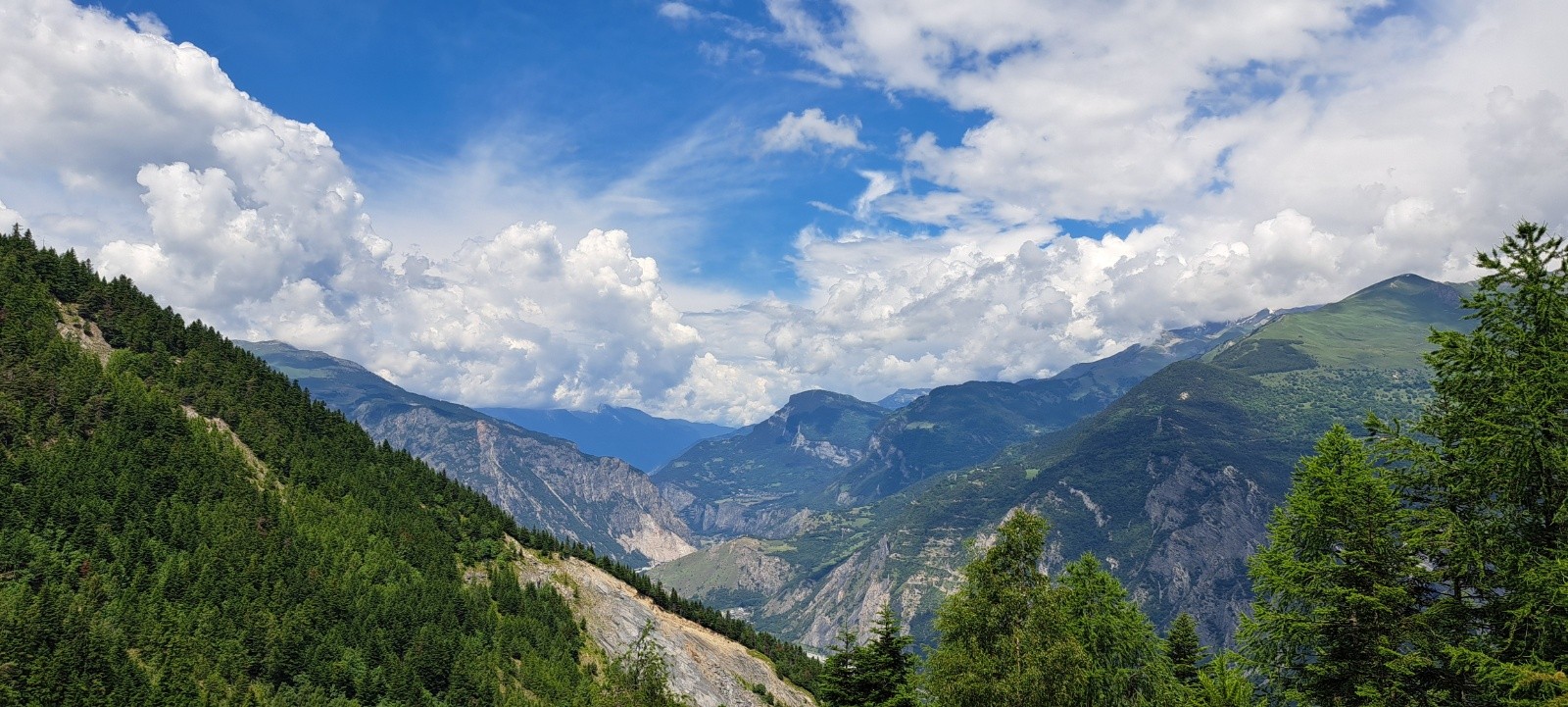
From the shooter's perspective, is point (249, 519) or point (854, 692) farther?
point (249, 519)

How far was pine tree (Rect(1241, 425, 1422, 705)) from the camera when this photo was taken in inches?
919

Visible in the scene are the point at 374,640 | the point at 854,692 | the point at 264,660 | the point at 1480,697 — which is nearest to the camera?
the point at 1480,697

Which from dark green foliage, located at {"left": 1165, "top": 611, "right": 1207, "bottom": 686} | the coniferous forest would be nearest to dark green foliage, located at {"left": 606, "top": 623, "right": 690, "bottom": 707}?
the coniferous forest

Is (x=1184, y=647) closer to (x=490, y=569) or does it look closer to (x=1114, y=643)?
(x=1114, y=643)

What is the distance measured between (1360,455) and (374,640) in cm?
11069

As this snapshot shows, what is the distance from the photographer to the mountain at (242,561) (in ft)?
256

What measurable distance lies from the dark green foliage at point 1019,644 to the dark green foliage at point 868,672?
12.9m

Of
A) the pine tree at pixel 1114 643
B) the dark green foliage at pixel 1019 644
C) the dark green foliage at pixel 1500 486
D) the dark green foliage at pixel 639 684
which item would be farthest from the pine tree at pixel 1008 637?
the dark green foliage at pixel 639 684

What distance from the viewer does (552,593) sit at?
123 m

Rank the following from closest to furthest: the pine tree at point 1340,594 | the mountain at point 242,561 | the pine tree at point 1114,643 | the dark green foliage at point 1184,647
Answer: the pine tree at point 1340,594
the pine tree at point 1114,643
the dark green foliage at point 1184,647
the mountain at point 242,561

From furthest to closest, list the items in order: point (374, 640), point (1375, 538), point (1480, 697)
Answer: point (374, 640), point (1375, 538), point (1480, 697)

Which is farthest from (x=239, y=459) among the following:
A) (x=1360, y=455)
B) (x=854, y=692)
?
(x=1360, y=455)

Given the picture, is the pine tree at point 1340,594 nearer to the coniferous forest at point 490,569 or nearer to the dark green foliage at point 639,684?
the coniferous forest at point 490,569

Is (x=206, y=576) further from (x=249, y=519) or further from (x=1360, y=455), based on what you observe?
(x=1360, y=455)
